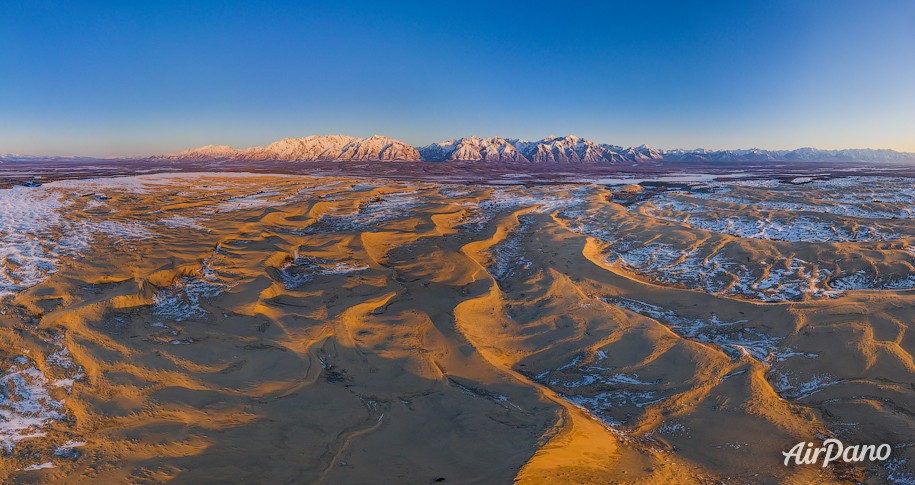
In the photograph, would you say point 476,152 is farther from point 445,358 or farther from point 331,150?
point 445,358

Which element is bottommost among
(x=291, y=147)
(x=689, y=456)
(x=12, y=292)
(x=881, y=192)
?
(x=689, y=456)

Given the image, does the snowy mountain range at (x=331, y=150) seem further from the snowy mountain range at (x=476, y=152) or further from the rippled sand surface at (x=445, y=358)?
the rippled sand surface at (x=445, y=358)

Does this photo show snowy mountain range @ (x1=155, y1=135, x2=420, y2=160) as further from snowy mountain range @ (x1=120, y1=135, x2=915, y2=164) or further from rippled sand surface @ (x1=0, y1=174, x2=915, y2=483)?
rippled sand surface @ (x1=0, y1=174, x2=915, y2=483)

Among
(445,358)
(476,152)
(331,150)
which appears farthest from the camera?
(331,150)

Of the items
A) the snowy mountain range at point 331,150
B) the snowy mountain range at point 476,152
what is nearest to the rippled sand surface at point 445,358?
the snowy mountain range at point 476,152

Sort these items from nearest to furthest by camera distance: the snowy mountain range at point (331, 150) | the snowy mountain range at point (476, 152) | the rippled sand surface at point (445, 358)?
the rippled sand surface at point (445, 358) < the snowy mountain range at point (476, 152) < the snowy mountain range at point (331, 150)

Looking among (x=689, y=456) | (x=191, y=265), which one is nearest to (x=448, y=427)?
(x=689, y=456)

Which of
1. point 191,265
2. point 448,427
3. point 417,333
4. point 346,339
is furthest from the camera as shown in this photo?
point 191,265

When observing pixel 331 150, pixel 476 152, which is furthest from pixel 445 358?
pixel 331 150

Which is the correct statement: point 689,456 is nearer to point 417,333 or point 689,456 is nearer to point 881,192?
point 417,333
